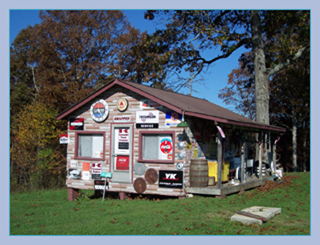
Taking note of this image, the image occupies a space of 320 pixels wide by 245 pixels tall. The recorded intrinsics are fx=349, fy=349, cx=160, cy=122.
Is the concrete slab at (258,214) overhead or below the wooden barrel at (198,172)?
below

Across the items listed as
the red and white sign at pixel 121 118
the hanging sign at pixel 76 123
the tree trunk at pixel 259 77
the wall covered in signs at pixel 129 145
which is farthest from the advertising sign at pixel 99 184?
the tree trunk at pixel 259 77

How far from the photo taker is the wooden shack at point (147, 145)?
12062mm

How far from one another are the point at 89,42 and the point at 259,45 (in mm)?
14642

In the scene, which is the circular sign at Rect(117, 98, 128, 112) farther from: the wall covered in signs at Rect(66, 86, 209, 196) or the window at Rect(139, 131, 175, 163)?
the window at Rect(139, 131, 175, 163)

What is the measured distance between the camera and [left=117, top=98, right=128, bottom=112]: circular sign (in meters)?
13.3

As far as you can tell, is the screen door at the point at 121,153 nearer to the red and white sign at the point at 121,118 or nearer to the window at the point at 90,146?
the red and white sign at the point at 121,118

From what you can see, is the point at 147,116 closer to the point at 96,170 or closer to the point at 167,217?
the point at 96,170

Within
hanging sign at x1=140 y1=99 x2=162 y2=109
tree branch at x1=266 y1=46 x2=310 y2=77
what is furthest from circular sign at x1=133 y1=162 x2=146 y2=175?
tree branch at x1=266 y1=46 x2=310 y2=77

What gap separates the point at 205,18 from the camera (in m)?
21.3

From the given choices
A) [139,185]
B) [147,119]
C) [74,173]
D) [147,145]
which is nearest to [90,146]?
[74,173]

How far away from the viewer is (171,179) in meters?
12.2

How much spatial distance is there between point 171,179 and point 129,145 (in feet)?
7.17

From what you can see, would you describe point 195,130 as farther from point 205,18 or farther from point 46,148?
point 46,148

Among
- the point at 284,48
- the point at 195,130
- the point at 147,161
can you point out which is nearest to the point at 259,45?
the point at 284,48
